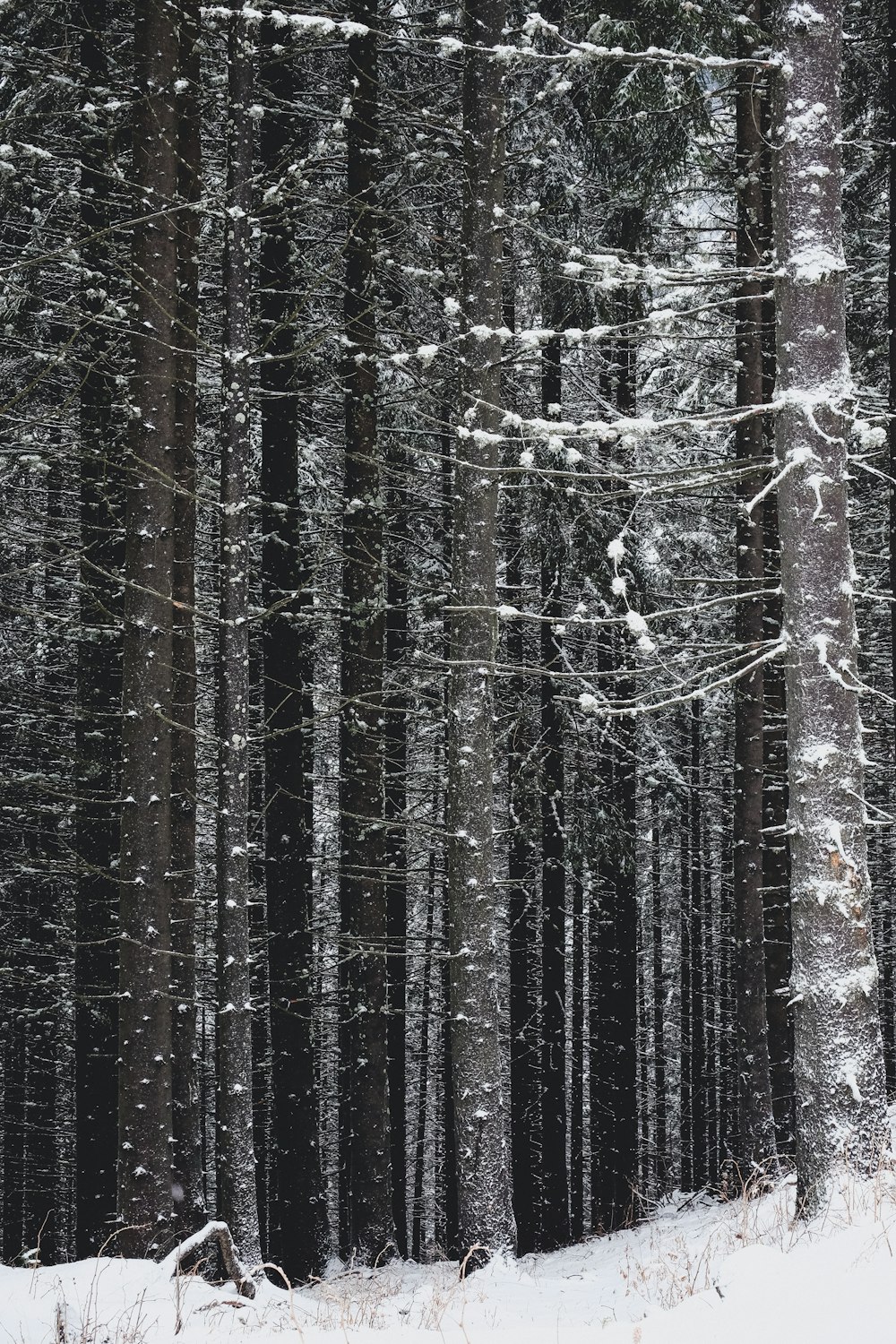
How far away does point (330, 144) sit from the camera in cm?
1162

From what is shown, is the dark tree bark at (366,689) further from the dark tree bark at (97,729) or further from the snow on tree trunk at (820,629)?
the snow on tree trunk at (820,629)

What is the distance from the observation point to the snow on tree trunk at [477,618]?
7.89 metres

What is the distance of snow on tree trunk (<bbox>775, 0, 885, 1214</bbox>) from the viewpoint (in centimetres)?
538

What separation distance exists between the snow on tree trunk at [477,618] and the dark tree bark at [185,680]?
267 cm

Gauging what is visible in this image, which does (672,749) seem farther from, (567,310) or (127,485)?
(127,485)

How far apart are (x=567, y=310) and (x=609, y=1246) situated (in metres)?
10.8

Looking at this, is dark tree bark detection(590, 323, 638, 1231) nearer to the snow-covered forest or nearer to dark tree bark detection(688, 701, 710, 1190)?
the snow-covered forest

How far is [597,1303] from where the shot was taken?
22.8ft

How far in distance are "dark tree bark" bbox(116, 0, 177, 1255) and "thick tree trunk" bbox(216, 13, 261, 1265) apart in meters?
0.49

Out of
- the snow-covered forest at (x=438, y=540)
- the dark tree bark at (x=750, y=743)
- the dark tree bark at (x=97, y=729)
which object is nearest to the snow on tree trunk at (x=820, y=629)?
the snow-covered forest at (x=438, y=540)

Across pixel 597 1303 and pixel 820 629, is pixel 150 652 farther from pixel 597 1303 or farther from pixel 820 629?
pixel 597 1303

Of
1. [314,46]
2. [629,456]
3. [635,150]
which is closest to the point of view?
[314,46]

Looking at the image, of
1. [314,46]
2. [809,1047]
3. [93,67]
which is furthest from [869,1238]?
[93,67]

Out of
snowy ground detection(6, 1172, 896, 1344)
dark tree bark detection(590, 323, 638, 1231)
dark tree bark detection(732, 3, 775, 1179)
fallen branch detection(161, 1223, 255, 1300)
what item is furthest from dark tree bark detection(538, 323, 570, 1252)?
fallen branch detection(161, 1223, 255, 1300)
